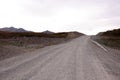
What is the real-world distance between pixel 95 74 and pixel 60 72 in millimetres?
1570

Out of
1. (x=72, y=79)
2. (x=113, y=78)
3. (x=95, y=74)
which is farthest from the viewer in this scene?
(x=95, y=74)

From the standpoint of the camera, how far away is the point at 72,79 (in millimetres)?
8922

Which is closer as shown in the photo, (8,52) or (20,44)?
(8,52)

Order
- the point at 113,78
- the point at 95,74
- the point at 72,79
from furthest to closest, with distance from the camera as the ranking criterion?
the point at 95,74 < the point at 113,78 < the point at 72,79

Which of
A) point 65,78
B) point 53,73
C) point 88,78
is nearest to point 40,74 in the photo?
point 53,73

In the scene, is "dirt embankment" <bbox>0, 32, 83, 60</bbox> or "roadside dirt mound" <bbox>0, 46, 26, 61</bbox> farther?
"dirt embankment" <bbox>0, 32, 83, 60</bbox>

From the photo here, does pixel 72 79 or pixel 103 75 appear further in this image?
pixel 103 75

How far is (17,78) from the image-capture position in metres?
9.05

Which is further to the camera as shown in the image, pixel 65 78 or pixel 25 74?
pixel 25 74

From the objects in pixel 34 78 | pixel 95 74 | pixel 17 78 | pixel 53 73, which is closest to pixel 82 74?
pixel 95 74

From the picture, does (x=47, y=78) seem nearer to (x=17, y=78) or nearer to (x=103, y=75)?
(x=17, y=78)

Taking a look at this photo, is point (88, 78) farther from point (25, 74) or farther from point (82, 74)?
point (25, 74)

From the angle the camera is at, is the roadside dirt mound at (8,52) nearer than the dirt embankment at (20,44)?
Yes

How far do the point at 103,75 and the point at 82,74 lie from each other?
904mm
